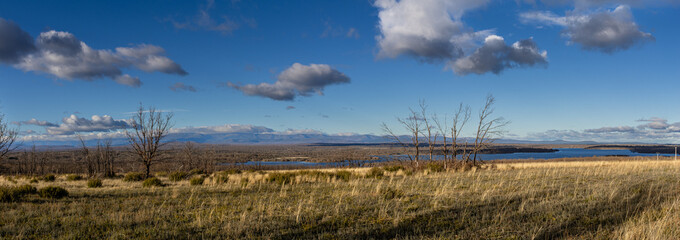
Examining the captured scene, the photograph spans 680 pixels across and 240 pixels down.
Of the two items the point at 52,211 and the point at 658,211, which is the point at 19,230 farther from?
the point at 658,211

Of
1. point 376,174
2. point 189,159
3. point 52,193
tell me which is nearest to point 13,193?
point 52,193

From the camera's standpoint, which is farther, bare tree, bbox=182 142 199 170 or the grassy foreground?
bare tree, bbox=182 142 199 170

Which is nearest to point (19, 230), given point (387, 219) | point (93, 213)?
point (93, 213)

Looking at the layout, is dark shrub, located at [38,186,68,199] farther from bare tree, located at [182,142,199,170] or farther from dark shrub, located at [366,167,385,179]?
bare tree, located at [182,142,199,170]

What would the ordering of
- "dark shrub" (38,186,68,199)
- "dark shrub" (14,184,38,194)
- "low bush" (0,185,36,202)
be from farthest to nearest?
"dark shrub" (14,184,38,194)
"dark shrub" (38,186,68,199)
"low bush" (0,185,36,202)

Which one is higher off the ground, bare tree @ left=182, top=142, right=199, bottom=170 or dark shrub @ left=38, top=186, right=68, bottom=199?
dark shrub @ left=38, top=186, right=68, bottom=199

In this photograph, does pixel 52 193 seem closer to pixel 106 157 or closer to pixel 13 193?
pixel 13 193

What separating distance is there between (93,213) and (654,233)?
12031 mm

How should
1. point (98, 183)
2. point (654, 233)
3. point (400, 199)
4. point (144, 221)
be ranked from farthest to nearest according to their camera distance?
point (98, 183)
point (400, 199)
point (144, 221)
point (654, 233)

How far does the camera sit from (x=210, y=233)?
259 inches

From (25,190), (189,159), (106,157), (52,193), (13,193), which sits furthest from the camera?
(189,159)

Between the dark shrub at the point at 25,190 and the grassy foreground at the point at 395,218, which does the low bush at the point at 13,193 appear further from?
the grassy foreground at the point at 395,218

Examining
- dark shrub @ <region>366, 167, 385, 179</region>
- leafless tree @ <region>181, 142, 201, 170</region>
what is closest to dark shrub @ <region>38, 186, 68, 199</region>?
dark shrub @ <region>366, 167, 385, 179</region>

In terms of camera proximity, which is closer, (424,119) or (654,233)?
(654,233)
